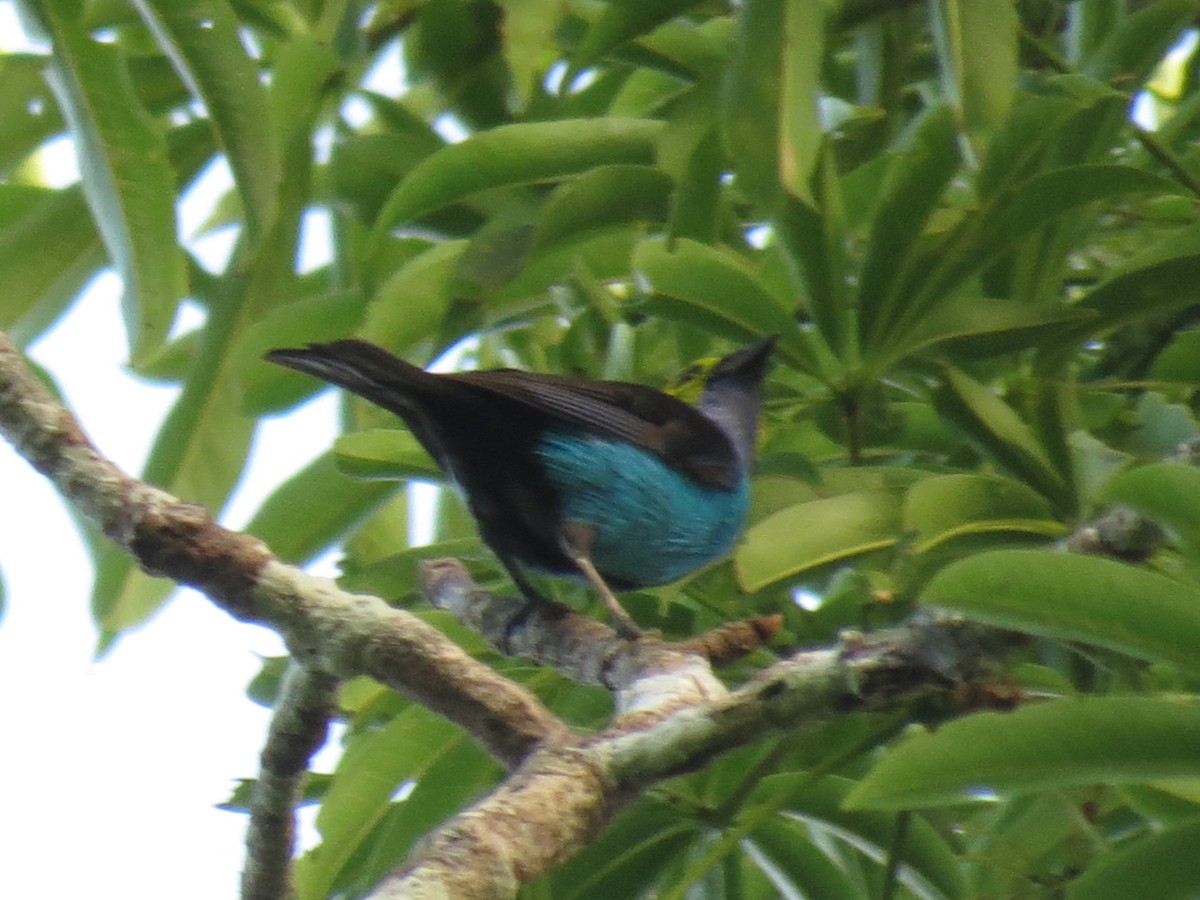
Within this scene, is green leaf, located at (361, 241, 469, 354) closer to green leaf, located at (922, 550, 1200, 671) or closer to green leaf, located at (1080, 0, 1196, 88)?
green leaf, located at (1080, 0, 1196, 88)

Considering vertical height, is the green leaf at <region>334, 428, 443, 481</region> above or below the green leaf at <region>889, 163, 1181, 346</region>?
below

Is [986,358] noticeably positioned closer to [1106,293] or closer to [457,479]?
[1106,293]

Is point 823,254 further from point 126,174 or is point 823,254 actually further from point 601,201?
point 126,174

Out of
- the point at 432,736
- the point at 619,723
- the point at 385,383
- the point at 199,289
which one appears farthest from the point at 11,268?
the point at 619,723

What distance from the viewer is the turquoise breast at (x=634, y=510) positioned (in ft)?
11.5

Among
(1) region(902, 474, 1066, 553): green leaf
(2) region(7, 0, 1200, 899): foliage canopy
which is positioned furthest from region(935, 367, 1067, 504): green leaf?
(1) region(902, 474, 1066, 553): green leaf

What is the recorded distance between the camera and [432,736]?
297 cm

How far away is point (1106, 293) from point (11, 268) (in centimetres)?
223

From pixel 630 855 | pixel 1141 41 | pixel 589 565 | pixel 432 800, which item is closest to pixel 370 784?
pixel 432 800

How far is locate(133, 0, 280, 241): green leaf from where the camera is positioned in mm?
2748

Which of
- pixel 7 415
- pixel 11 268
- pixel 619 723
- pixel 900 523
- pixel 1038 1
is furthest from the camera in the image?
pixel 1038 1

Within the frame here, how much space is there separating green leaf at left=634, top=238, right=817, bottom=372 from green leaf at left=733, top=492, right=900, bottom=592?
39 cm

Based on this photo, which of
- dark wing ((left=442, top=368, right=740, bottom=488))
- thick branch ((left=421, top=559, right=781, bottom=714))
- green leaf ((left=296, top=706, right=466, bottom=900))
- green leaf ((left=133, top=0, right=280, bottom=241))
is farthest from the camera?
dark wing ((left=442, top=368, right=740, bottom=488))

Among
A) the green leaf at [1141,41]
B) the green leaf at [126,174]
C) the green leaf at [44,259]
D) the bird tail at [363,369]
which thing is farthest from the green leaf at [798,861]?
the green leaf at [44,259]
